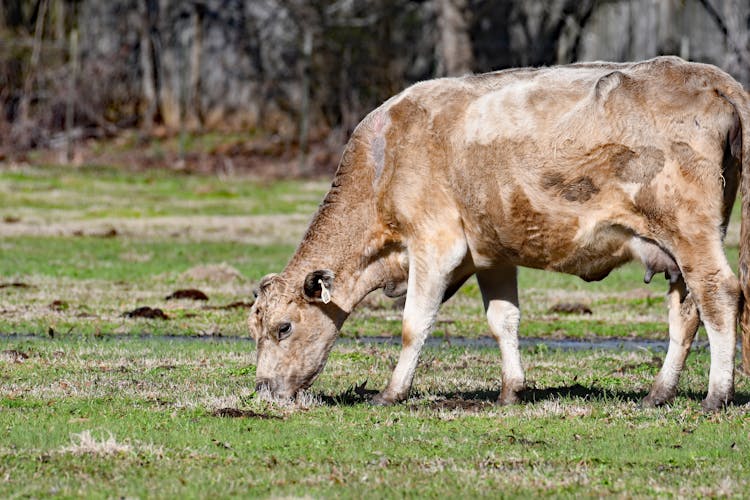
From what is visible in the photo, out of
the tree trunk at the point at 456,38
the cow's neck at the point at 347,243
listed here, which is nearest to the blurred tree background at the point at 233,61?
the tree trunk at the point at 456,38

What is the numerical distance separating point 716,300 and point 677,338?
2.76 ft

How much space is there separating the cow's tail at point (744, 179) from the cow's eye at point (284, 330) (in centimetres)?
336

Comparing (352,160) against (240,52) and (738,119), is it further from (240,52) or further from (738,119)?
(240,52)

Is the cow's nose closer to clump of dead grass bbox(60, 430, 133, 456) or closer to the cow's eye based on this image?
the cow's eye

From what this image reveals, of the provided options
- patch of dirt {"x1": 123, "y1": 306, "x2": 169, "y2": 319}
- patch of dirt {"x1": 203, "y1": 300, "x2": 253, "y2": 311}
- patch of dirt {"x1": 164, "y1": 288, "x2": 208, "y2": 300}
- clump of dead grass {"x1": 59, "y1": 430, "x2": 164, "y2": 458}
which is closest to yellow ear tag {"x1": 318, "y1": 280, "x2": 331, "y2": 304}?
clump of dead grass {"x1": 59, "y1": 430, "x2": 164, "y2": 458}

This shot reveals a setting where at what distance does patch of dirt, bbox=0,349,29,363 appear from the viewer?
38.7 ft

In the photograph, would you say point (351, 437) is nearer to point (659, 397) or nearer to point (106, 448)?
point (106, 448)

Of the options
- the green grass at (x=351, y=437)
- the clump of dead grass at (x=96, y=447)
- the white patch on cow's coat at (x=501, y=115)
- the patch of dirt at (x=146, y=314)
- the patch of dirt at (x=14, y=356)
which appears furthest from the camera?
the patch of dirt at (x=146, y=314)

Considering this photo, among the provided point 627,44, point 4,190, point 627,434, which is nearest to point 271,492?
point 627,434

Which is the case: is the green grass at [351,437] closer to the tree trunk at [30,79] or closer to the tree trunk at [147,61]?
the tree trunk at [30,79]

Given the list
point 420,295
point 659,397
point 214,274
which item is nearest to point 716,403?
point 659,397

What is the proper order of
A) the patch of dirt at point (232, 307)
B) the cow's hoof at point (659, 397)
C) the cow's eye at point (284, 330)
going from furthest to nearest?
the patch of dirt at point (232, 307), the cow's eye at point (284, 330), the cow's hoof at point (659, 397)

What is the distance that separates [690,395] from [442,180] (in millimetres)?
2627

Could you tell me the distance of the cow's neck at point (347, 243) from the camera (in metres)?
10.2
